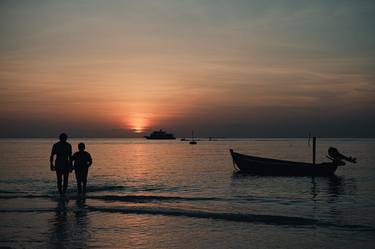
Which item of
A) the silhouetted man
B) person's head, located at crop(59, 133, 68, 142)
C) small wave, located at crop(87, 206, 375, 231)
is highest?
person's head, located at crop(59, 133, 68, 142)

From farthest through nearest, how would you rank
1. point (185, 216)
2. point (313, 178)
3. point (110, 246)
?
point (313, 178), point (185, 216), point (110, 246)

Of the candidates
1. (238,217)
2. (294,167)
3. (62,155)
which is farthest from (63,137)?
(294,167)

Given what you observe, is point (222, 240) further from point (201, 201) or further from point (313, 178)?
point (313, 178)

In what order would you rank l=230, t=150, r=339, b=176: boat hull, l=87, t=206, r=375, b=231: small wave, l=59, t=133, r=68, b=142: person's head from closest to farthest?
1. l=87, t=206, r=375, b=231: small wave
2. l=59, t=133, r=68, b=142: person's head
3. l=230, t=150, r=339, b=176: boat hull

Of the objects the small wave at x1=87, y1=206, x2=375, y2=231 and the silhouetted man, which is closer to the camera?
the small wave at x1=87, y1=206, x2=375, y2=231

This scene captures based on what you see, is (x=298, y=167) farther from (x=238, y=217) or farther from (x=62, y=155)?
(x=62, y=155)

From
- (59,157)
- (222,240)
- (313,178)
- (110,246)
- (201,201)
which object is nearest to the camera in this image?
(110,246)

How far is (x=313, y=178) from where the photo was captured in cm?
3334

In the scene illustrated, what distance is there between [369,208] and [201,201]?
22.4 feet

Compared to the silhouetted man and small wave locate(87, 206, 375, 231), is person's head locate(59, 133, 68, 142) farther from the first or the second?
small wave locate(87, 206, 375, 231)

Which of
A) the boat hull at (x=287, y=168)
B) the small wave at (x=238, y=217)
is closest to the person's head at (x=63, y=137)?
the small wave at (x=238, y=217)

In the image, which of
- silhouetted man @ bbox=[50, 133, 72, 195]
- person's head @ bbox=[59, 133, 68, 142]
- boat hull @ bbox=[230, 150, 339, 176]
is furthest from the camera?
boat hull @ bbox=[230, 150, 339, 176]

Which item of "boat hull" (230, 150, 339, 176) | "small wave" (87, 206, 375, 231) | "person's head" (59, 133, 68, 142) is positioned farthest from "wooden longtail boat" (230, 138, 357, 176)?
"person's head" (59, 133, 68, 142)

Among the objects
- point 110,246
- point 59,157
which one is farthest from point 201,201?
point 110,246
